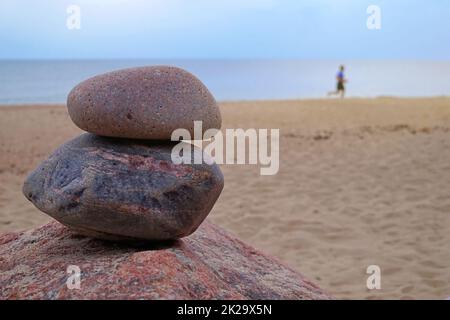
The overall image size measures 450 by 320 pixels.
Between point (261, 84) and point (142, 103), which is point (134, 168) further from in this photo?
point (261, 84)

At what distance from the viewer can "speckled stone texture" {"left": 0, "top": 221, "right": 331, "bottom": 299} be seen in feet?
7.87

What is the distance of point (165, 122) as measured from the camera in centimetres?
271

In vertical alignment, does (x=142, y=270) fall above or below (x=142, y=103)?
below

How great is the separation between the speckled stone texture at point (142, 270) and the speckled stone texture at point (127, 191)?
0.15 meters

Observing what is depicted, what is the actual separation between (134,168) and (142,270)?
0.56m

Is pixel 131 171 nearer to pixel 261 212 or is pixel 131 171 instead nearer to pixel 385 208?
pixel 261 212

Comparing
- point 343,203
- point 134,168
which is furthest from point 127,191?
point 343,203

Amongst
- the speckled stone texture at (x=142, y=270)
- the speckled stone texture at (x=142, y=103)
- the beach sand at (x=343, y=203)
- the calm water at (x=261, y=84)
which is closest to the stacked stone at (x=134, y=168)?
the speckled stone texture at (x=142, y=103)

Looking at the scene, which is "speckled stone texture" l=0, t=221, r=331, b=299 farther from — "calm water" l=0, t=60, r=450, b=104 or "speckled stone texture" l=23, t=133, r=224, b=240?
"calm water" l=0, t=60, r=450, b=104

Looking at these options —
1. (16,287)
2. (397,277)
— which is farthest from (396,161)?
(16,287)

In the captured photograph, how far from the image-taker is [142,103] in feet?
8.86

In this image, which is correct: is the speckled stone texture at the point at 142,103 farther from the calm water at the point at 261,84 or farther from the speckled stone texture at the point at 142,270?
the calm water at the point at 261,84

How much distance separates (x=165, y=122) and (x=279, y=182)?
5339 millimetres

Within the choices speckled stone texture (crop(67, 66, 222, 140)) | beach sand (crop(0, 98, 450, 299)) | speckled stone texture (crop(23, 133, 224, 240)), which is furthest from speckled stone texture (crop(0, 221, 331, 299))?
beach sand (crop(0, 98, 450, 299))
